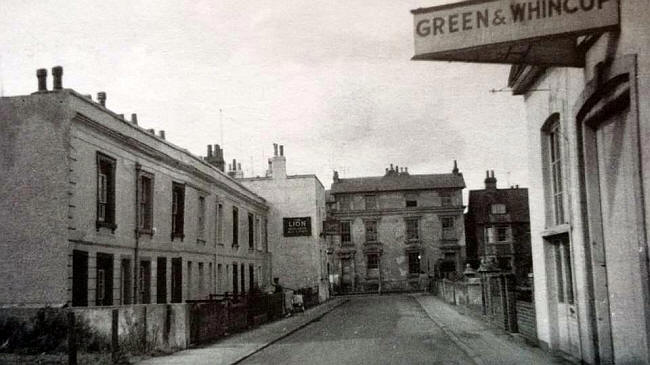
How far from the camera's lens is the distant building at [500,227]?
57.2 metres

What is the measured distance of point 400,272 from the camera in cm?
5975

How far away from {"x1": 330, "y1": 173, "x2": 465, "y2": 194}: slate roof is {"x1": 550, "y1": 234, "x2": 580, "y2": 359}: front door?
48413mm

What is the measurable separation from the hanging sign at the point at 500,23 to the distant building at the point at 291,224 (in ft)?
108

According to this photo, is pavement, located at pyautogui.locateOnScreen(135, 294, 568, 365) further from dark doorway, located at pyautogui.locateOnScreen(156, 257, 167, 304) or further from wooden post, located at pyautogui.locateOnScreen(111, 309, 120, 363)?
dark doorway, located at pyautogui.locateOnScreen(156, 257, 167, 304)

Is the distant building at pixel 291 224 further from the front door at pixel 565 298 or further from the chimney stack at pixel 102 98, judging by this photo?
Result: the front door at pixel 565 298

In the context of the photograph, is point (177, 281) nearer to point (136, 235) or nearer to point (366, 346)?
point (136, 235)

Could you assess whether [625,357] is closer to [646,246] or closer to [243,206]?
[646,246]

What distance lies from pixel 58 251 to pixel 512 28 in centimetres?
1184

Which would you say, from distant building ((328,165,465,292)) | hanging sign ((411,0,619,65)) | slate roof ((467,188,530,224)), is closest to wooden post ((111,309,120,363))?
hanging sign ((411,0,619,65))

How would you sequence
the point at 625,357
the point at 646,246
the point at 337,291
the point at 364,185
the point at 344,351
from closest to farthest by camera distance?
the point at 646,246 → the point at 625,357 → the point at 344,351 → the point at 337,291 → the point at 364,185

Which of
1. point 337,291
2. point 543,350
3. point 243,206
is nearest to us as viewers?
point 543,350

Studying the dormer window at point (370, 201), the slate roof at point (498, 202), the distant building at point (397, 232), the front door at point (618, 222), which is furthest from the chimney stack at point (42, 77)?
the slate roof at point (498, 202)

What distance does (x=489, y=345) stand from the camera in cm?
1484

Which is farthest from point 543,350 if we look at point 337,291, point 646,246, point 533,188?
point 337,291
